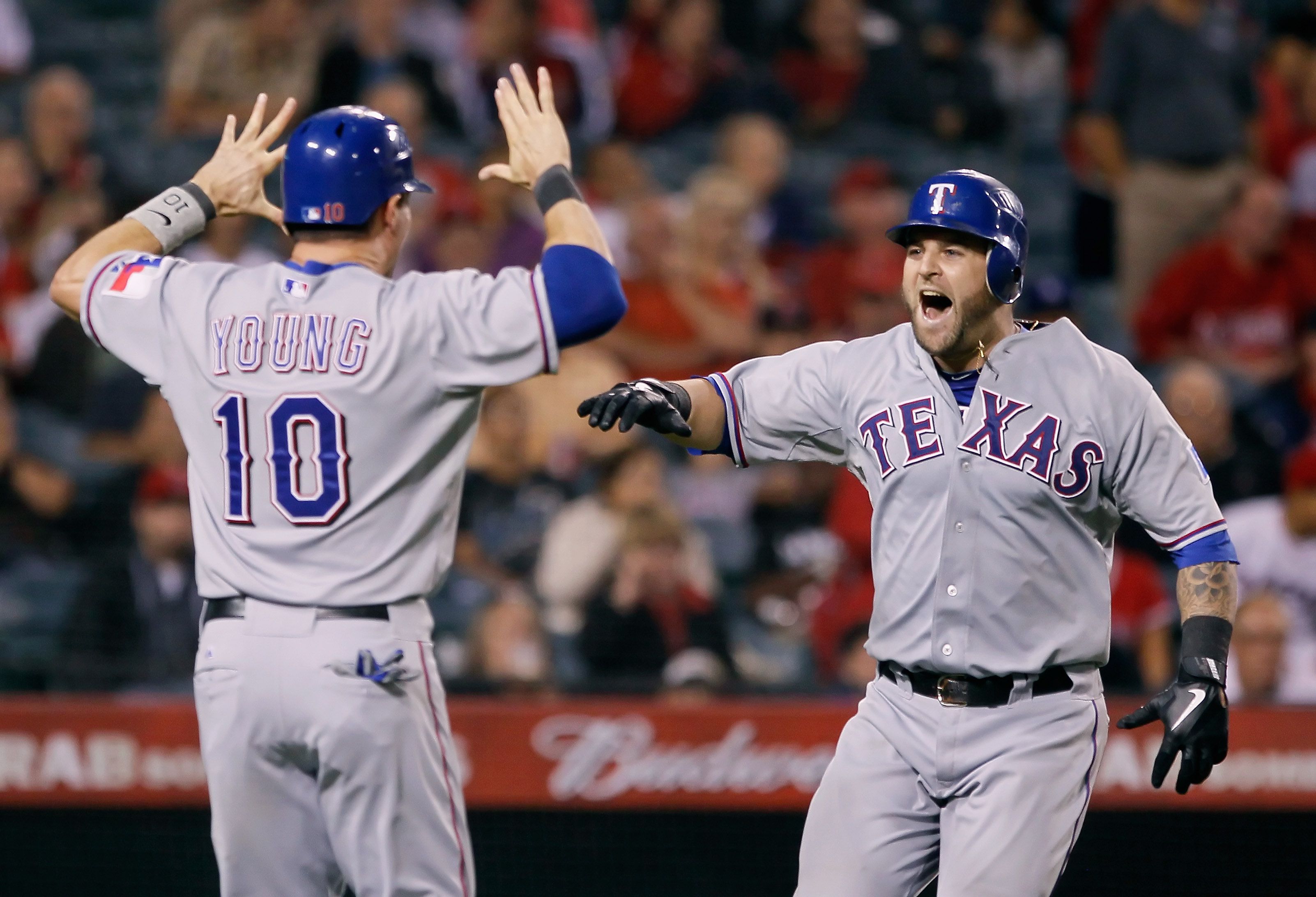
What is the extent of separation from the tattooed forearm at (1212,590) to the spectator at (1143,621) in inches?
100

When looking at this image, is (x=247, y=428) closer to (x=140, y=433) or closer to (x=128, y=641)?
(x=128, y=641)

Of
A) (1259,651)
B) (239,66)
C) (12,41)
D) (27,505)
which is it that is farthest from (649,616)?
(12,41)

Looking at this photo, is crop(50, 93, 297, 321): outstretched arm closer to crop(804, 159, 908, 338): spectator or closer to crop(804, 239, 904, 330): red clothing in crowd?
crop(804, 159, 908, 338): spectator

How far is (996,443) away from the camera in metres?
3.09

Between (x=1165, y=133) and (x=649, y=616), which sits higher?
(x=1165, y=133)

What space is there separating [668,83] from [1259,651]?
13.6 ft

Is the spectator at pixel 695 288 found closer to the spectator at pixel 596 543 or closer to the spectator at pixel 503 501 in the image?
the spectator at pixel 503 501

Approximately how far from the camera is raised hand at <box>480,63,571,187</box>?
3.09 meters

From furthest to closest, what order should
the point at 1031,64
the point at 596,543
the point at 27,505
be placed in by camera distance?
the point at 1031,64
the point at 27,505
the point at 596,543

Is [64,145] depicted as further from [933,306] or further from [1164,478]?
[1164,478]

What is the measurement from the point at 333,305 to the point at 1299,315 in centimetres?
560

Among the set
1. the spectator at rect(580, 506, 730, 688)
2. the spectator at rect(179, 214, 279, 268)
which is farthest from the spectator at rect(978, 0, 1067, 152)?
the spectator at rect(179, 214, 279, 268)

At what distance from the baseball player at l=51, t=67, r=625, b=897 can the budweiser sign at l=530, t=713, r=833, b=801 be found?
6.43 ft

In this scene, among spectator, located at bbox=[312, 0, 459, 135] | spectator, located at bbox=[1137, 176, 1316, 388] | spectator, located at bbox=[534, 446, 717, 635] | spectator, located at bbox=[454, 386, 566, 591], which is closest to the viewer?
spectator, located at bbox=[534, 446, 717, 635]
